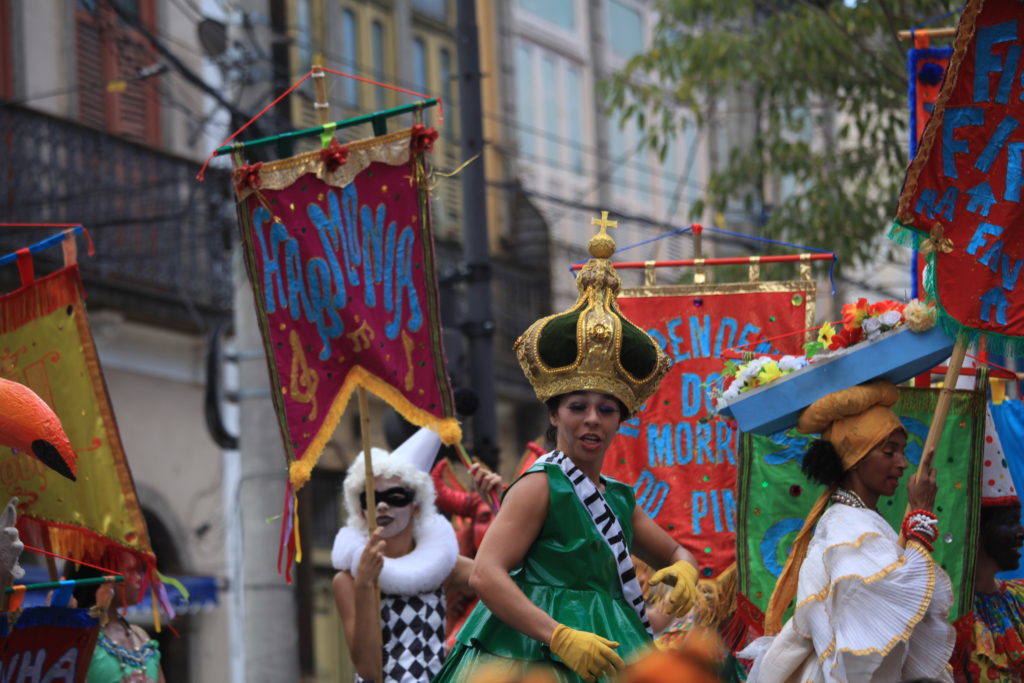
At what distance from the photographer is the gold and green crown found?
534 centimetres

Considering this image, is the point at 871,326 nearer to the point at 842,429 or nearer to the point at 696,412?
the point at 842,429

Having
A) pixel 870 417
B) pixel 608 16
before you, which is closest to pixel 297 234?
pixel 870 417

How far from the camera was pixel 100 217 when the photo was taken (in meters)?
16.5

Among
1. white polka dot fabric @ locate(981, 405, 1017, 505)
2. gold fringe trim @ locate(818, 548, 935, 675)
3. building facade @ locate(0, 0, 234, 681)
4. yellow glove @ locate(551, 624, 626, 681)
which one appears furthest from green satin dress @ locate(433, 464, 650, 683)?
building facade @ locate(0, 0, 234, 681)

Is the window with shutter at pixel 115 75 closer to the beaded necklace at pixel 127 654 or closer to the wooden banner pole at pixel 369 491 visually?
the beaded necklace at pixel 127 654

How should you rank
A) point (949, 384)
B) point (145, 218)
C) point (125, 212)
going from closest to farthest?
point (949, 384), point (145, 218), point (125, 212)

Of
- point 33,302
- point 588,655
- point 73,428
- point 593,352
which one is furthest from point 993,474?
point 33,302

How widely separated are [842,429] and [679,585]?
1142 mm

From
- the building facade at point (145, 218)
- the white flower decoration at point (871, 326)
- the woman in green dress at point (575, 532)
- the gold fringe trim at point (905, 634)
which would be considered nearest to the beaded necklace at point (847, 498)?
the gold fringe trim at point (905, 634)

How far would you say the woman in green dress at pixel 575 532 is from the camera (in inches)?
197

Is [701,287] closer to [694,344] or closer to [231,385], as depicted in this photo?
[694,344]

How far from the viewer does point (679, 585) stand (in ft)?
17.1

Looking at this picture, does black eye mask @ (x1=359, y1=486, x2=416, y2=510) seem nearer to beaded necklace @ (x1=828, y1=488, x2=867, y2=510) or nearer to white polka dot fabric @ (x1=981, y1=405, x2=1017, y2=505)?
beaded necklace @ (x1=828, y1=488, x2=867, y2=510)

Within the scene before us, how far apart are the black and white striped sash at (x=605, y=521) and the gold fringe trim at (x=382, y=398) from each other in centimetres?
168
